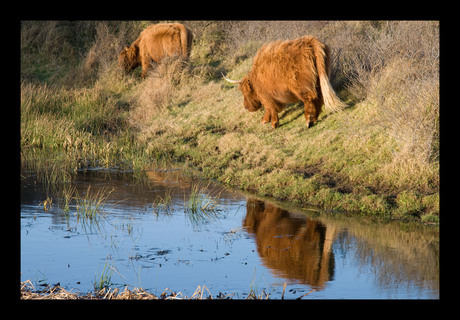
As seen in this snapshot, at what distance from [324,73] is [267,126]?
1.98 meters

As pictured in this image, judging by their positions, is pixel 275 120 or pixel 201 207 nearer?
pixel 201 207

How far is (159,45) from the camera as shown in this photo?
52.8ft

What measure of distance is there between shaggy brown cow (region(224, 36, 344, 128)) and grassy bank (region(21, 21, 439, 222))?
1.28 feet

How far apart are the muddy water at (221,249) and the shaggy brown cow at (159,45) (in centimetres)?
805

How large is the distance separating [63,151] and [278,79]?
4776mm

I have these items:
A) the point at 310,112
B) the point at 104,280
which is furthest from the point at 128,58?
the point at 104,280

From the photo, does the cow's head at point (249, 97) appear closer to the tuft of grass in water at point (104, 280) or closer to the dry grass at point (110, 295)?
the tuft of grass in water at point (104, 280)

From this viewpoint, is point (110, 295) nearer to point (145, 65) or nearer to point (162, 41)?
point (162, 41)

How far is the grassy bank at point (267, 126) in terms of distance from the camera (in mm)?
8062

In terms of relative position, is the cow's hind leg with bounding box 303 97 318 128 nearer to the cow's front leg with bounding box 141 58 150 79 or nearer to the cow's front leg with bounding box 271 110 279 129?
the cow's front leg with bounding box 271 110 279 129

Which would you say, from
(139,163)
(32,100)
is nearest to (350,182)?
(139,163)

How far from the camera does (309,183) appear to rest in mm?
8250

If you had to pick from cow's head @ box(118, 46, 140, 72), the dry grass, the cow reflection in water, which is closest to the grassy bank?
cow's head @ box(118, 46, 140, 72)
